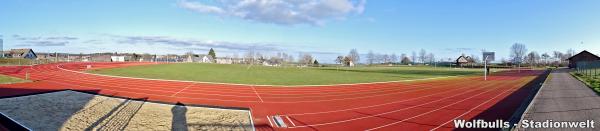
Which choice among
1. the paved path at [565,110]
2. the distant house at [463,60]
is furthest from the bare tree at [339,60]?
the paved path at [565,110]

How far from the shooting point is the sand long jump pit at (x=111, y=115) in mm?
11711

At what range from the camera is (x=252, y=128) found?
11773 mm

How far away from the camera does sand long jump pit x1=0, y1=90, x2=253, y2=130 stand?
11711 millimetres

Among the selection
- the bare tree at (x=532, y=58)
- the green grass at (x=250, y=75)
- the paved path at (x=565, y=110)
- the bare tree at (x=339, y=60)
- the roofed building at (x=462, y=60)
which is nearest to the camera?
the paved path at (x=565, y=110)

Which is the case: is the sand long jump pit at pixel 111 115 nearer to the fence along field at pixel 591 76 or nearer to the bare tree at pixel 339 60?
the fence along field at pixel 591 76

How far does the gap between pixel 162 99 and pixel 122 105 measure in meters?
3.09

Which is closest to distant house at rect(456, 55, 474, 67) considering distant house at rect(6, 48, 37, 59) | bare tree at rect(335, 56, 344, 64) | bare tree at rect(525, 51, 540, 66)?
bare tree at rect(525, 51, 540, 66)

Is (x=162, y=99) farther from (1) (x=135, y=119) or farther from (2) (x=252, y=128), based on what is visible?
(2) (x=252, y=128)

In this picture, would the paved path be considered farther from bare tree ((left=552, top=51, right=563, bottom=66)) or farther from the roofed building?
bare tree ((left=552, top=51, right=563, bottom=66))

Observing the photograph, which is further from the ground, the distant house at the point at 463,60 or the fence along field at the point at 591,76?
the distant house at the point at 463,60

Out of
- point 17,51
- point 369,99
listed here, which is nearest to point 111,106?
point 369,99

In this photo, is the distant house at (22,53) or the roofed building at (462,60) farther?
the roofed building at (462,60)

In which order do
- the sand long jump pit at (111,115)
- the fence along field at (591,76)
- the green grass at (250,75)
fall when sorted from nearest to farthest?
1. the sand long jump pit at (111,115)
2. the fence along field at (591,76)
3. the green grass at (250,75)

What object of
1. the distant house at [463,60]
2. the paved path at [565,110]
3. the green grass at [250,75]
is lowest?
the paved path at [565,110]
